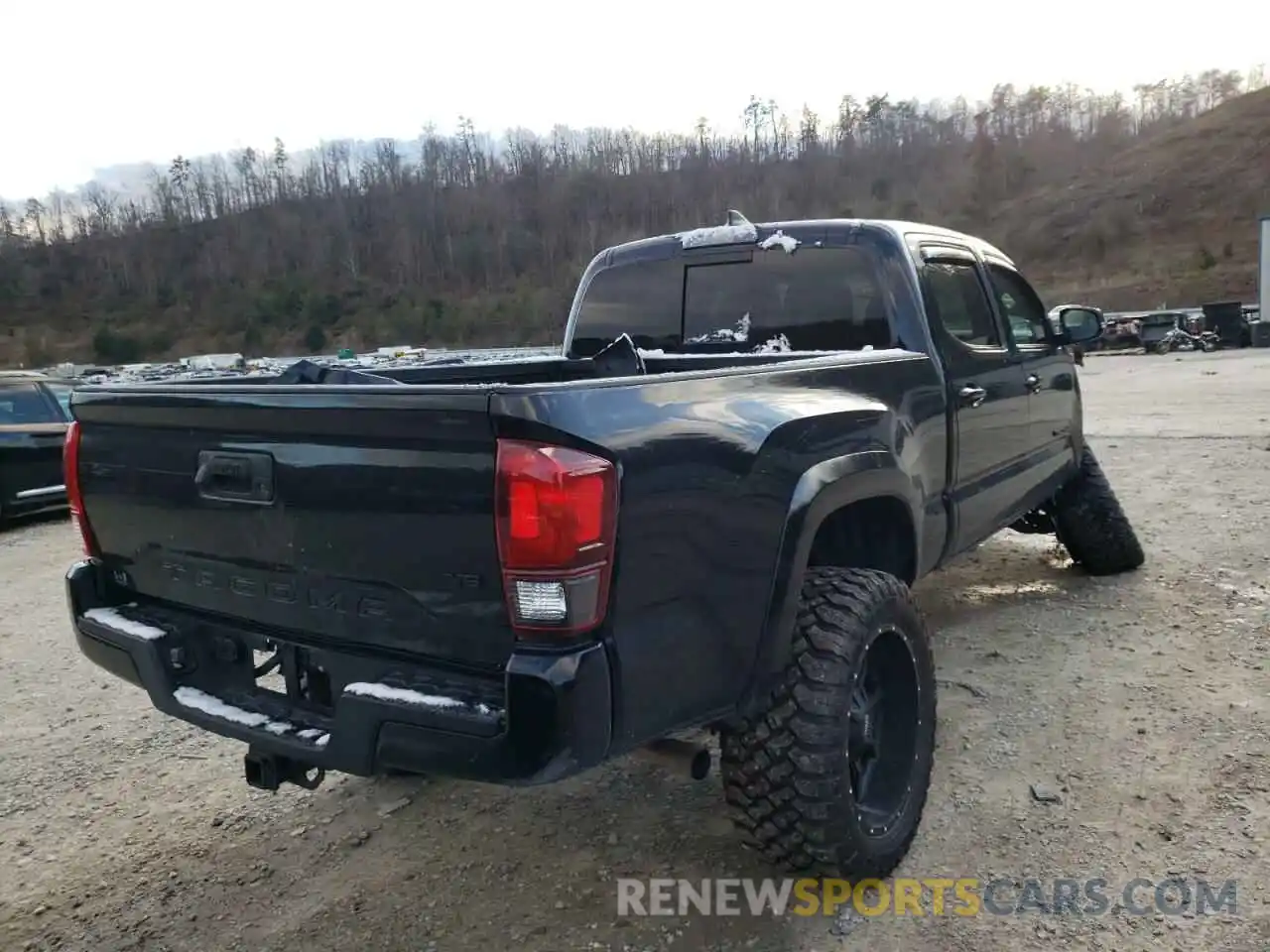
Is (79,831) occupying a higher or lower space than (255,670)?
lower

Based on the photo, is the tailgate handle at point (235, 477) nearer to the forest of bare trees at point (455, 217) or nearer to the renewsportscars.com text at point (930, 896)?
the renewsportscars.com text at point (930, 896)

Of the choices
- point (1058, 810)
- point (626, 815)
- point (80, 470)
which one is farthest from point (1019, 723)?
point (80, 470)

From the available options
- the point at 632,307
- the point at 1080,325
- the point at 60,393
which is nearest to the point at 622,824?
the point at 632,307

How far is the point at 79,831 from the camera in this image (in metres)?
3.38

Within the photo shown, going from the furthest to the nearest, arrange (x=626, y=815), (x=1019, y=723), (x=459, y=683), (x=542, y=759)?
1. (x=1019, y=723)
2. (x=626, y=815)
3. (x=459, y=683)
4. (x=542, y=759)

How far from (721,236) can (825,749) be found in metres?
2.37

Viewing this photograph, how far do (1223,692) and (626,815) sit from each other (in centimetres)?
243

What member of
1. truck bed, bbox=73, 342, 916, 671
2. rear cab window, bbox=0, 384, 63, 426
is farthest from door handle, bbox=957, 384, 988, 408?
rear cab window, bbox=0, 384, 63, 426

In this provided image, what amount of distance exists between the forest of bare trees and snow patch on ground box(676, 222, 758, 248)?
83.3 meters

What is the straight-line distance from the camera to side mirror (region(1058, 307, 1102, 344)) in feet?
16.7

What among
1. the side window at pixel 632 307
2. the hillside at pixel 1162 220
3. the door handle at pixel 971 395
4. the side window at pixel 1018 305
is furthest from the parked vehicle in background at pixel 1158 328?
the side window at pixel 632 307

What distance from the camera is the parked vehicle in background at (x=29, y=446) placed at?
30.6 ft

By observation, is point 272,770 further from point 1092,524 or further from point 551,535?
point 1092,524

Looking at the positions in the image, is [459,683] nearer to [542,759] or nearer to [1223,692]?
[542,759]
